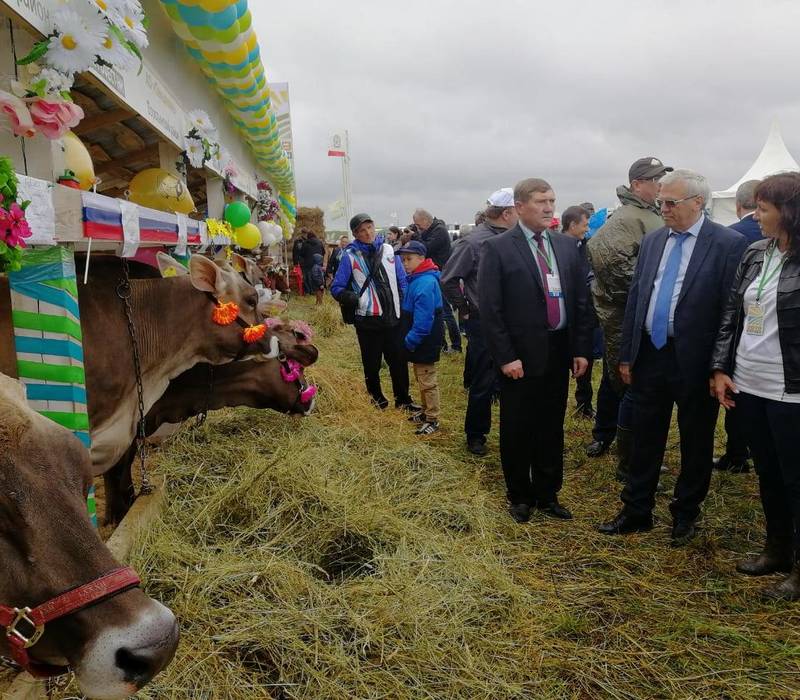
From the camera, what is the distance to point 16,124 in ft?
7.39

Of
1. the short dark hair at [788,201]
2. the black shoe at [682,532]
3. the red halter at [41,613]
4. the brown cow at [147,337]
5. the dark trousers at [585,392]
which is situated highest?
the short dark hair at [788,201]

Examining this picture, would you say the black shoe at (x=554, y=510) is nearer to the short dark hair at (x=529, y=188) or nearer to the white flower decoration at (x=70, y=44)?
the short dark hair at (x=529, y=188)

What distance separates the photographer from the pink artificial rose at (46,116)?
2305 mm

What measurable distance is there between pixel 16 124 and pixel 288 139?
17319 mm

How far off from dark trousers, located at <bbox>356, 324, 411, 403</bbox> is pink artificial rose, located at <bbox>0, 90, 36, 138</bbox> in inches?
162

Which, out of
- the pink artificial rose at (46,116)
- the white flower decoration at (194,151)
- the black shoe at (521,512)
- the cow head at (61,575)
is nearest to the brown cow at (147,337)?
the pink artificial rose at (46,116)

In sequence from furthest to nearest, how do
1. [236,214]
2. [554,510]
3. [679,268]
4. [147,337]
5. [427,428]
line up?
1. [236,214]
2. [427,428]
3. [554,510]
4. [679,268]
5. [147,337]

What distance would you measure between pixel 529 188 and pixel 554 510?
7.45ft

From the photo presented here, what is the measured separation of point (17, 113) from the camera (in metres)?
2.24

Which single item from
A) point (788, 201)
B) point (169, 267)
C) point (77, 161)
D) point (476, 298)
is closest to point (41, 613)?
point (77, 161)

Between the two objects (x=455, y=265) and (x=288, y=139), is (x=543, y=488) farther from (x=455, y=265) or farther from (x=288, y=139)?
(x=288, y=139)

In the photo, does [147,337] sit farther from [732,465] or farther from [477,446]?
[732,465]

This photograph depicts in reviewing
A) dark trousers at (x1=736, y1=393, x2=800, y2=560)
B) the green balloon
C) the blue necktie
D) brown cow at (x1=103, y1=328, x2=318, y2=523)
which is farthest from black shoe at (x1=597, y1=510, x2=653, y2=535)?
the green balloon

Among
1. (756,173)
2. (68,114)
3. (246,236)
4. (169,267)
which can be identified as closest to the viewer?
(68,114)
